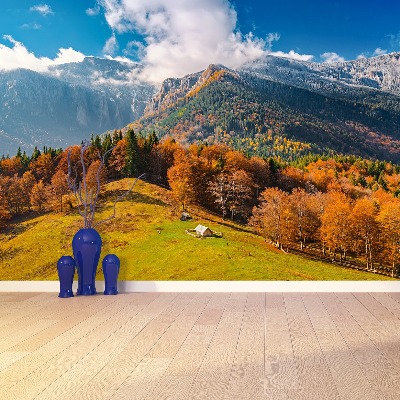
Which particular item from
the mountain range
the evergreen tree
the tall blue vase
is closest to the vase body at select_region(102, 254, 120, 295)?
the tall blue vase

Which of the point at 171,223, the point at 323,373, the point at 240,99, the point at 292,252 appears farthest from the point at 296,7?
the point at 240,99

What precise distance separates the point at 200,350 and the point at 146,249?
7497mm

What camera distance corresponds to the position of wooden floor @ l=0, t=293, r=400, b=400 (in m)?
1.72

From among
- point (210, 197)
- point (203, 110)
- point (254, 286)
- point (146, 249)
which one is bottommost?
point (254, 286)

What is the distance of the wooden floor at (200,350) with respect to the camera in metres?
1.72

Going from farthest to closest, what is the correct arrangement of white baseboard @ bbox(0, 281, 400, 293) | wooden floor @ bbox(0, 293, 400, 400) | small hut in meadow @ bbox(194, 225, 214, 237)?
small hut in meadow @ bbox(194, 225, 214, 237) < white baseboard @ bbox(0, 281, 400, 293) < wooden floor @ bbox(0, 293, 400, 400)

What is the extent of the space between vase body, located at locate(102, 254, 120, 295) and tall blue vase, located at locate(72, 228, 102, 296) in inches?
4.8

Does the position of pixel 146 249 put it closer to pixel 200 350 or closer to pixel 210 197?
pixel 210 197

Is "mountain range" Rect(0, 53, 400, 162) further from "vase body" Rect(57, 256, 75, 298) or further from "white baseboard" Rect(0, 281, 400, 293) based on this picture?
"vase body" Rect(57, 256, 75, 298)

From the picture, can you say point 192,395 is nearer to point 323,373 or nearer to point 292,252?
point 323,373

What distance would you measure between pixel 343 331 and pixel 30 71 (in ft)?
34.9

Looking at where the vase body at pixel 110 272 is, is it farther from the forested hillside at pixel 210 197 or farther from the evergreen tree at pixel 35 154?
the evergreen tree at pixel 35 154

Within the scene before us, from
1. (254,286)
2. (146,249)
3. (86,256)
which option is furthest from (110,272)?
(146,249)

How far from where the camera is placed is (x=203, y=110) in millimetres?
90438
